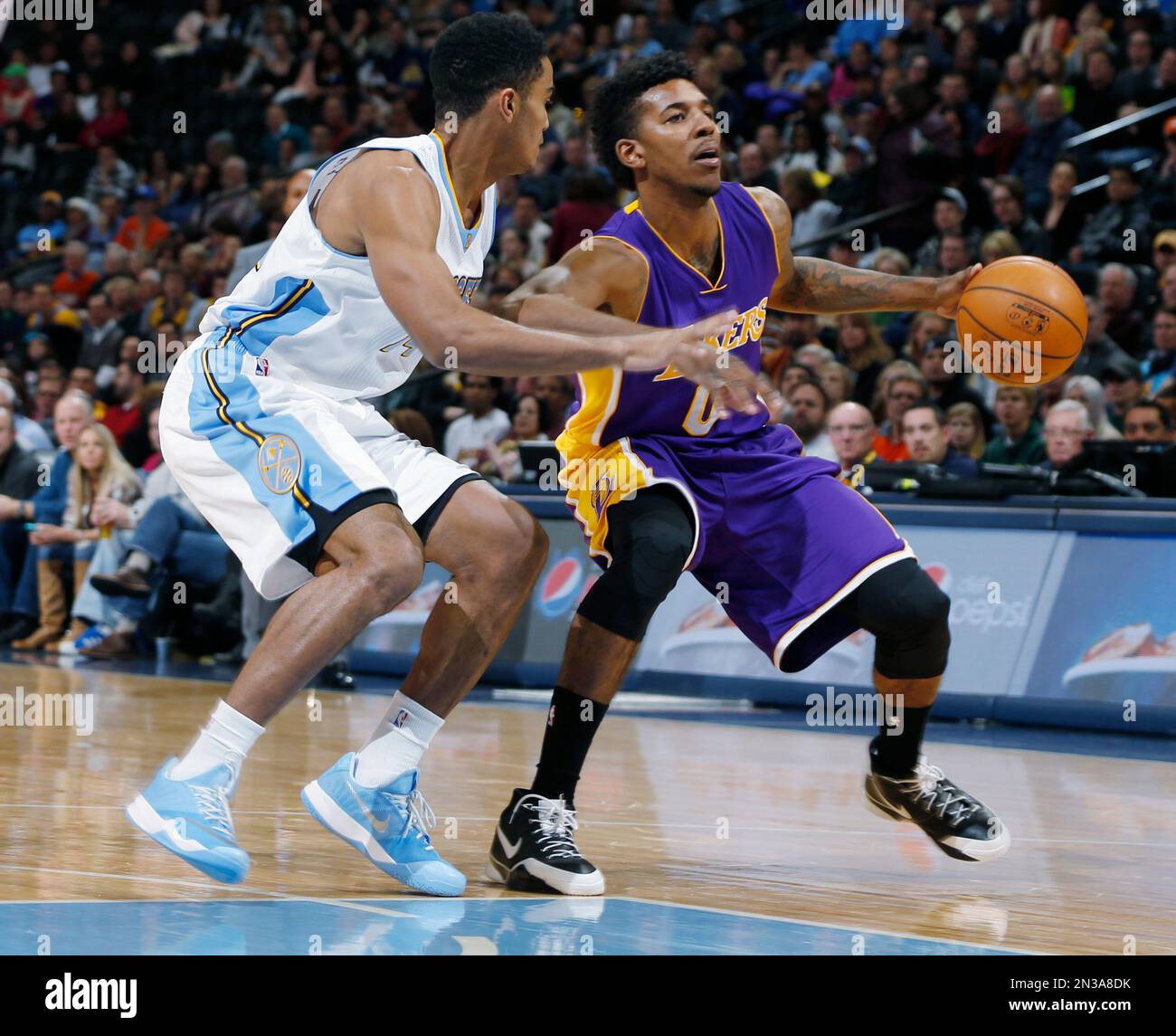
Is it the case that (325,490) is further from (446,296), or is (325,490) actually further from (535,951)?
(535,951)

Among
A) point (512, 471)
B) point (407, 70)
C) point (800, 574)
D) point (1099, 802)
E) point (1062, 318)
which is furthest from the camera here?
point (407, 70)

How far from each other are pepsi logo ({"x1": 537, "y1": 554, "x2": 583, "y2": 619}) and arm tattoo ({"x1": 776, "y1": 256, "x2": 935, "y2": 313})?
4.14 meters

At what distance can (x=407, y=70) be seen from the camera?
15609mm

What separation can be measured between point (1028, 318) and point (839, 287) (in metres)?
0.49

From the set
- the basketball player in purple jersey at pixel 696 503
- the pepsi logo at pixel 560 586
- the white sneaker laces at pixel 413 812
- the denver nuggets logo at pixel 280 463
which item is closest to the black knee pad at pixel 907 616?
the basketball player in purple jersey at pixel 696 503

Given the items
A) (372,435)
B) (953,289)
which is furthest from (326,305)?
(953,289)

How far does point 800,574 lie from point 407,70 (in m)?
12.4

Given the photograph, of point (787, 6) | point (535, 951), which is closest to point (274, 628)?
point (535, 951)

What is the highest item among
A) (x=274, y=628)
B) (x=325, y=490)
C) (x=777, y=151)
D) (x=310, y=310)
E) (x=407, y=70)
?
(x=407, y=70)

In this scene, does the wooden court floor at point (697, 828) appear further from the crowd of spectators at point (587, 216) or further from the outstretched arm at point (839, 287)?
the crowd of spectators at point (587, 216)

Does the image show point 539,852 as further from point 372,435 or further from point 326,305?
point 326,305

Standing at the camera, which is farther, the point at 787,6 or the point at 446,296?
the point at 787,6

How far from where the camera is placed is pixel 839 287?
4543 millimetres

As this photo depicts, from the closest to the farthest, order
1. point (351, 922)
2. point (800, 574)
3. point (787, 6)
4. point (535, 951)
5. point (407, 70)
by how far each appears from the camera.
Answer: point (535, 951) → point (351, 922) → point (800, 574) → point (787, 6) → point (407, 70)
